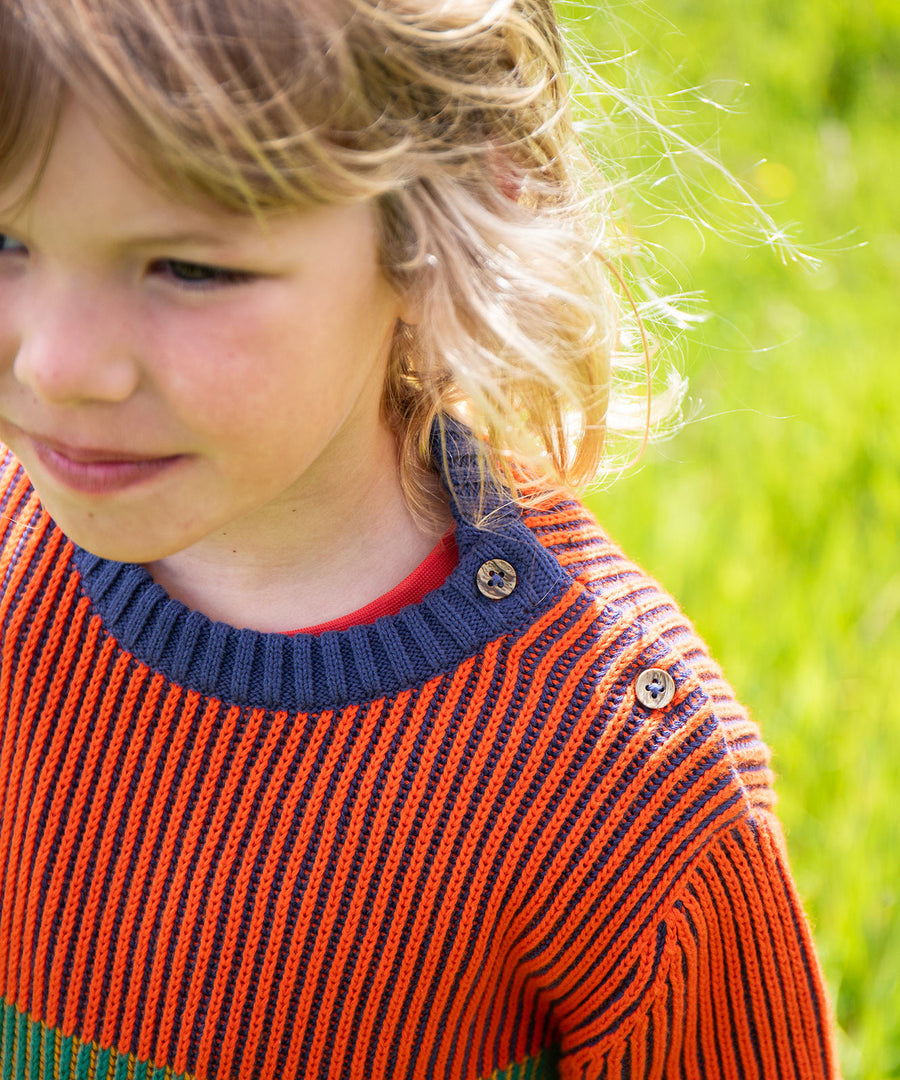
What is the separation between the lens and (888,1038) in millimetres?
1731

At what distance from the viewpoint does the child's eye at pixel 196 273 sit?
91cm

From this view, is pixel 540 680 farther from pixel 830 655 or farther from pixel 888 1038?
pixel 830 655

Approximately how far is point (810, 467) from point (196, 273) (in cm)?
191

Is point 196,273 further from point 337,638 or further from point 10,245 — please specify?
point 337,638

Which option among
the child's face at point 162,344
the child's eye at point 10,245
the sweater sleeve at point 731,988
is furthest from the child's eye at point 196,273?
the sweater sleeve at point 731,988

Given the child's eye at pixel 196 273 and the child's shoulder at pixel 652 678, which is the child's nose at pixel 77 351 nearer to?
the child's eye at pixel 196 273

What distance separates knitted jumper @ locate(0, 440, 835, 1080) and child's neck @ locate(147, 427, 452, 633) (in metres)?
0.06

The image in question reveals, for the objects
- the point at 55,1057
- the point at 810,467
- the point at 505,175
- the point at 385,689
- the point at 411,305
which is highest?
the point at 810,467

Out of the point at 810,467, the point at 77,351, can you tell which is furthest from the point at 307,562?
the point at 810,467

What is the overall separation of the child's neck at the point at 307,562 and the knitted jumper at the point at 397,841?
0.06 meters

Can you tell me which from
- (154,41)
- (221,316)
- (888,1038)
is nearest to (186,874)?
(221,316)

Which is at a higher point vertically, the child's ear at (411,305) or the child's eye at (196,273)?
the child's ear at (411,305)

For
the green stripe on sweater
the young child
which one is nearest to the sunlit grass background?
the young child

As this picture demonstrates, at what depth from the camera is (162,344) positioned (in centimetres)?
→ 91
